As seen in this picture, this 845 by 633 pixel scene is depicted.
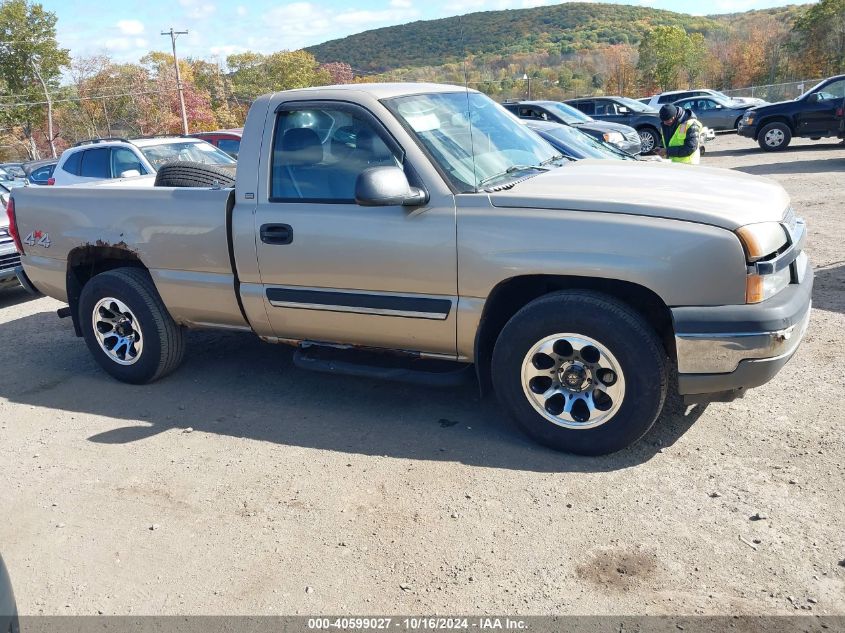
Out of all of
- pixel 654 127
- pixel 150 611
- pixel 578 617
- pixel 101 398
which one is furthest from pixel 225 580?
pixel 654 127

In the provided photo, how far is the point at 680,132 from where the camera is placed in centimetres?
952

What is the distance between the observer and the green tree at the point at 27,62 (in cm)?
4008

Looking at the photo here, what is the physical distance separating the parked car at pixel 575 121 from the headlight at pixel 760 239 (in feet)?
37.4

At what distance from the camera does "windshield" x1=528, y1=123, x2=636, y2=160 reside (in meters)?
9.40

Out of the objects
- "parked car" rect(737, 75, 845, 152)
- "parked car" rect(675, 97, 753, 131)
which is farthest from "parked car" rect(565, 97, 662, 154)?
"parked car" rect(675, 97, 753, 131)

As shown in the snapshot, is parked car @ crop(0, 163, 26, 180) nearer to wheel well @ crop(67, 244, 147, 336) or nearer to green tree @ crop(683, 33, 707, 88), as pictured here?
wheel well @ crop(67, 244, 147, 336)

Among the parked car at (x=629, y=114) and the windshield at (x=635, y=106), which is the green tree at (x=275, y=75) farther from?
the windshield at (x=635, y=106)

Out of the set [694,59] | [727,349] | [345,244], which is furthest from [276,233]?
[694,59]

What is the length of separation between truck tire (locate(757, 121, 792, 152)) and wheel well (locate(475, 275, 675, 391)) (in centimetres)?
1691

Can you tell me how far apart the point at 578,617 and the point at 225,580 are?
1.46m

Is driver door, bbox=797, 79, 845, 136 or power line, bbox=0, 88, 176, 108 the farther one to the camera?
power line, bbox=0, 88, 176, 108

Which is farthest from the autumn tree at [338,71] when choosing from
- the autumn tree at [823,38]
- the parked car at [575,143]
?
the autumn tree at [823,38]

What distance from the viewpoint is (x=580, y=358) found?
3738 mm

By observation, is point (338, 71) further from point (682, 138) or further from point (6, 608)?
point (6, 608)
